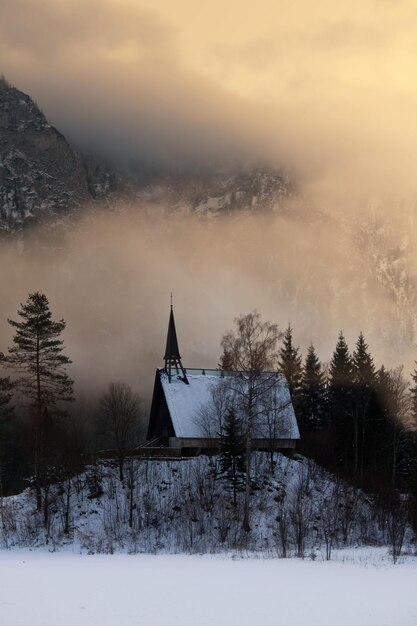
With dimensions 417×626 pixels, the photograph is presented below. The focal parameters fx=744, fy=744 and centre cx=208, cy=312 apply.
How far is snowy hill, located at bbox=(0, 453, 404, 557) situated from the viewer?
1842 inches

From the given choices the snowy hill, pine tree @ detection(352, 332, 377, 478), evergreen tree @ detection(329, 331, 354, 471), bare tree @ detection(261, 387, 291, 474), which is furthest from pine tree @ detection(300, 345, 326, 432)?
the snowy hill

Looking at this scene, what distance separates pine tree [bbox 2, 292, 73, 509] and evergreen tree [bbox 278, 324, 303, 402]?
27321 millimetres

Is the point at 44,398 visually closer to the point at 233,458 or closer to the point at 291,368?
the point at 233,458

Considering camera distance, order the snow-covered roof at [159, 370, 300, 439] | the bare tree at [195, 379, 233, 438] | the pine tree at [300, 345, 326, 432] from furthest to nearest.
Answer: the pine tree at [300, 345, 326, 432] → the snow-covered roof at [159, 370, 300, 439] → the bare tree at [195, 379, 233, 438]

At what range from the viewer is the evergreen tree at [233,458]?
5298 centimetres

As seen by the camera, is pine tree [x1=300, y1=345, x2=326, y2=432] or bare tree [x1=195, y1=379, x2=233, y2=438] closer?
bare tree [x1=195, y1=379, x2=233, y2=438]

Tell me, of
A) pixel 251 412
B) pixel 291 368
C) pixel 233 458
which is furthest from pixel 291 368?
pixel 251 412

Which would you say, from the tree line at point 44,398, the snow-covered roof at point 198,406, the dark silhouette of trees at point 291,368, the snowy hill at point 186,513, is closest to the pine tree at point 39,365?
the tree line at point 44,398

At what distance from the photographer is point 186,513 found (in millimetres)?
51094

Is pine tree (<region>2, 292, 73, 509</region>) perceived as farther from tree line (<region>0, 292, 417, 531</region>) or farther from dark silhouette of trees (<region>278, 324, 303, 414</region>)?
dark silhouette of trees (<region>278, 324, 303, 414</region>)

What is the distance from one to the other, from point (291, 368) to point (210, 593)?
180ft

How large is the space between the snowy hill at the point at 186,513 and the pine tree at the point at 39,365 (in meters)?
2.98

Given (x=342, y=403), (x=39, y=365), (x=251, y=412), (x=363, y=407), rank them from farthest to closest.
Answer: (x=342, y=403), (x=363, y=407), (x=39, y=365), (x=251, y=412)

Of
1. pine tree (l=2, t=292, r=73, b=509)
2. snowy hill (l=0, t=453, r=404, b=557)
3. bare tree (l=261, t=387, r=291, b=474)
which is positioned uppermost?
pine tree (l=2, t=292, r=73, b=509)
